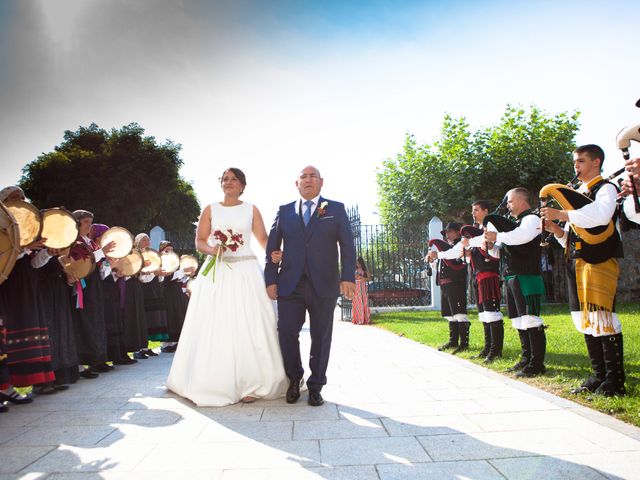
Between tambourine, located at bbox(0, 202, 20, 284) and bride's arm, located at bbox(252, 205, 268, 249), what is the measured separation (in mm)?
2950

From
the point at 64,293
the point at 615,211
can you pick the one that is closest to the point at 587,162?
the point at 615,211

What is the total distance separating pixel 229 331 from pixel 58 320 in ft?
8.20

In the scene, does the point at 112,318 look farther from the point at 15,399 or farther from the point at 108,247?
the point at 15,399

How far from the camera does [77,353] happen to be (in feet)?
21.1

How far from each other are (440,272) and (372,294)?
1088cm

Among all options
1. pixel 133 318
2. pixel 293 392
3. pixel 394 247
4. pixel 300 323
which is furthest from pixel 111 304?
pixel 394 247

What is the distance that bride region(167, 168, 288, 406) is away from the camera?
4.80 meters

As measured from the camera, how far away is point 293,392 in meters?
4.80

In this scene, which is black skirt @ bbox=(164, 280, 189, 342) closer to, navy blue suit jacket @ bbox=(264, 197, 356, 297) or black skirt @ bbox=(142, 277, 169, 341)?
black skirt @ bbox=(142, 277, 169, 341)

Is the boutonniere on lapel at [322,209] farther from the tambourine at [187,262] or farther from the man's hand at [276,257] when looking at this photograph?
the tambourine at [187,262]

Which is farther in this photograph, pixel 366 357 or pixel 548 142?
pixel 548 142

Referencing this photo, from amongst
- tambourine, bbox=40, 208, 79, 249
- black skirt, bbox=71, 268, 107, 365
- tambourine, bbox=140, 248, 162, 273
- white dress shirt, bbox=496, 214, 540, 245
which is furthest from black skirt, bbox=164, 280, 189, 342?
white dress shirt, bbox=496, 214, 540, 245

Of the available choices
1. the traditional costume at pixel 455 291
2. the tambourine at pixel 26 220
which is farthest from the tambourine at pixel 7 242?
the traditional costume at pixel 455 291

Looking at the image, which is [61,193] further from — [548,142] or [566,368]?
[566,368]
